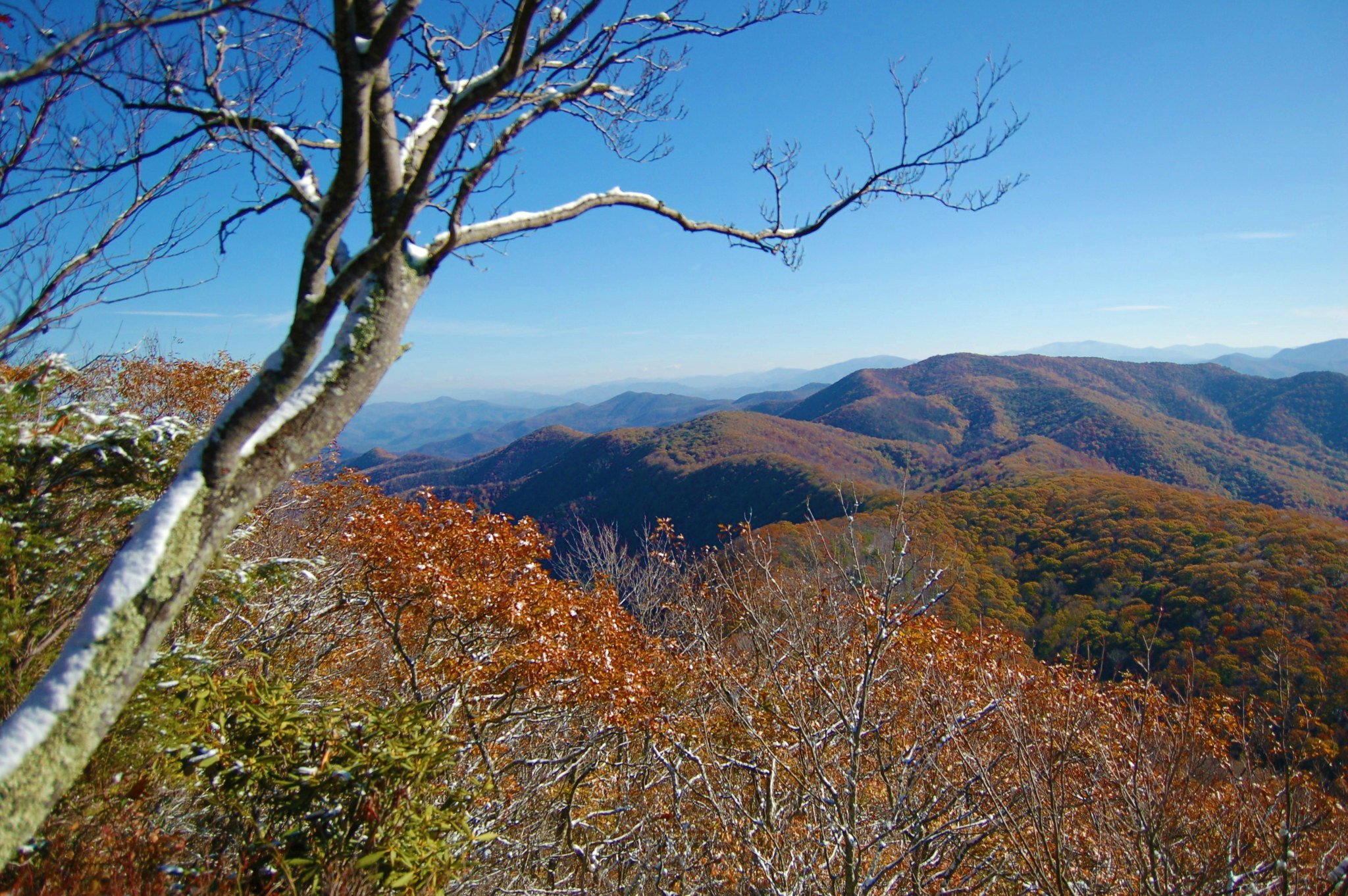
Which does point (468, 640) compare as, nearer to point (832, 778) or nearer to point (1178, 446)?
point (832, 778)

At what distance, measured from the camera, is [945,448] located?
10431cm

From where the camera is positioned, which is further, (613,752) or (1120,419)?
(1120,419)

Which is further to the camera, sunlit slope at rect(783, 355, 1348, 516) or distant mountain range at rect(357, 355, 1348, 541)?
sunlit slope at rect(783, 355, 1348, 516)

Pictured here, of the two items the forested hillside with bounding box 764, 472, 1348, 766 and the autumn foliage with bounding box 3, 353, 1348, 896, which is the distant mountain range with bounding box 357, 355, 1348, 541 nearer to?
the forested hillside with bounding box 764, 472, 1348, 766

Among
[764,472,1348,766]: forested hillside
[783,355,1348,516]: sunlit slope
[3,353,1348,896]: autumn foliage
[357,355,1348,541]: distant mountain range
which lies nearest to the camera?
[3,353,1348,896]: autumn foliage

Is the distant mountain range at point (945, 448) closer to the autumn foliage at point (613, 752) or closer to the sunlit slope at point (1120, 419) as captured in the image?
the sunlit slope at point (1120, 419)

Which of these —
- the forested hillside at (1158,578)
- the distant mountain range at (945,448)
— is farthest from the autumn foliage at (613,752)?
the distant mountain range at (945,448)

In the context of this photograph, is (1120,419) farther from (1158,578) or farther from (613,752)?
(613,752)

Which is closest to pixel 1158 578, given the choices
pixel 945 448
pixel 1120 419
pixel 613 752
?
pixel 613 752

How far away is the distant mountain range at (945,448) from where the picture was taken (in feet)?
216

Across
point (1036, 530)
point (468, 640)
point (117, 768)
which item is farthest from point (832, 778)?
point (1036, 530)

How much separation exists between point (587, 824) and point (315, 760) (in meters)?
4.09

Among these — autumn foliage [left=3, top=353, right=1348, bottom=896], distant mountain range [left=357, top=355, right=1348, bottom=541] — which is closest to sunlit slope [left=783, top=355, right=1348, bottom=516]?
distant mountain range [left=357, top=355, right=1348, bottom=541]

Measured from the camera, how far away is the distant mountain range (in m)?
65.8
